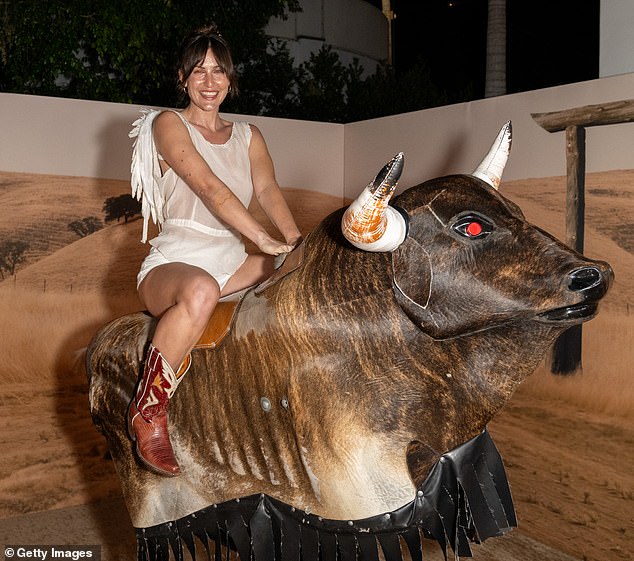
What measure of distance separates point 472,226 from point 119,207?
2982 mm

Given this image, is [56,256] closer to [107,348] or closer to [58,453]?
[58,453]

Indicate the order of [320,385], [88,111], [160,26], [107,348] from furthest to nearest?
[160,26], [88,111], [107,348], [320,385]

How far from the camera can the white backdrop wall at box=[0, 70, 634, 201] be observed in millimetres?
3525

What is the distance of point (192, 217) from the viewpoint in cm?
229

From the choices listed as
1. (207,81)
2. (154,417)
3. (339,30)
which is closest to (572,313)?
(154,417)

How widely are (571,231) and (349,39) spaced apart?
280 inches

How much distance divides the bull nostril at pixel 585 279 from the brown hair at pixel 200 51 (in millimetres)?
1153

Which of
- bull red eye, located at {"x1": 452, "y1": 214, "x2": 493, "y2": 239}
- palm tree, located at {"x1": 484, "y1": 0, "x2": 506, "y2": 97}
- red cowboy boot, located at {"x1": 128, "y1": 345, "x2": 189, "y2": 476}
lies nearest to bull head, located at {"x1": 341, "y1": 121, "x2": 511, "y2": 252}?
bull red eye, located at {"x1": 452, "y1": 214, "x2": 493, "y2": 239}

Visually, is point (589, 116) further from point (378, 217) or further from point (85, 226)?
point (85, 226)

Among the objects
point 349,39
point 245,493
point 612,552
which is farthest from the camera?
point 349,39

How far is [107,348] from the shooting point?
2.39 m

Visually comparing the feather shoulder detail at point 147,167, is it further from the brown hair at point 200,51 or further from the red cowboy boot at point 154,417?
Result: the red cowboy boot at point 154,417

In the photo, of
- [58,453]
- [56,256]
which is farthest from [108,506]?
[56,256]

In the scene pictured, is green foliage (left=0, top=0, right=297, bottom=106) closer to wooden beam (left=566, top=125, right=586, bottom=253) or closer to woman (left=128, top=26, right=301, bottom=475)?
wooden beam (left=566, top=125, right=586, bottom=253)
